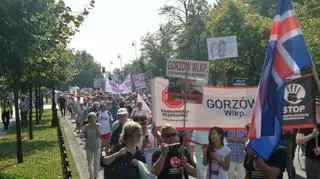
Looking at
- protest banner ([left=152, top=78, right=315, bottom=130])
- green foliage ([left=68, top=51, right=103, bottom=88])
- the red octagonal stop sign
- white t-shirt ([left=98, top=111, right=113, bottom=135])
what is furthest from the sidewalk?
green foliage ([left=68, top=51, right=103, bottom=88])

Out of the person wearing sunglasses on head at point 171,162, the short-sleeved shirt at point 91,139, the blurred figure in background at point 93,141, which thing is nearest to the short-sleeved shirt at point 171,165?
the person wearing sunglasses on head at point 171,162

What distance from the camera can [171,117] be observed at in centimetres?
1077

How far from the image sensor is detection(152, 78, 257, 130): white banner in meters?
10.5

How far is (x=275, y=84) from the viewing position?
666 cm

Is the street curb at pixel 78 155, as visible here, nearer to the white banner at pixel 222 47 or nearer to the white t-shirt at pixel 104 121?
the white t-shirt at pixel 104 121

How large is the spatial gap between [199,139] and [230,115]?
67 cm

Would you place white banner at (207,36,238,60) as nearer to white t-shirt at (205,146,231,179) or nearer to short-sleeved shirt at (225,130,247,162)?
short-sleeved shirt at (225,130,247,162)

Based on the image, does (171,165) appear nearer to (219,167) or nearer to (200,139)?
(219,167)

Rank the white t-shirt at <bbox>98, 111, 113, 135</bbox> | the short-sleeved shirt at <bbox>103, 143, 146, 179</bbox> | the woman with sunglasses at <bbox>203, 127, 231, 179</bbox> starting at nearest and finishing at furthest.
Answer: the short-sleeved shirt at <bbox>103, 143, 146, 179</bbox> < the woman with sunglasses at <bbox>203, 127, 231, 179</bbox> < the white t-shirt at <bbox>98, 111, 113, 135</bbox>

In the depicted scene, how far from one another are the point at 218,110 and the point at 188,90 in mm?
1908

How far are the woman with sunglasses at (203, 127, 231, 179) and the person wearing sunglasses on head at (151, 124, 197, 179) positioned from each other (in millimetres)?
392

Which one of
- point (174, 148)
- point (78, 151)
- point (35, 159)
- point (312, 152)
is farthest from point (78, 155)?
point (174, 148)

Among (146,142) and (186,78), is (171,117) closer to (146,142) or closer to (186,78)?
(146,142)

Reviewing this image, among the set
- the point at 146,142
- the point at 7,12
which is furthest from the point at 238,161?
the point at 7,12
